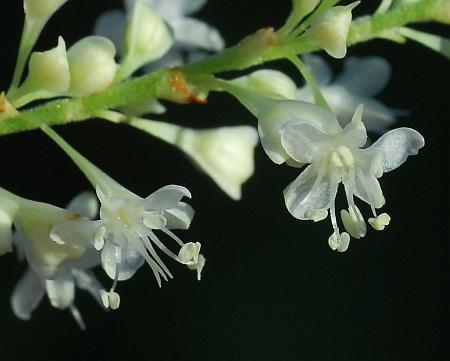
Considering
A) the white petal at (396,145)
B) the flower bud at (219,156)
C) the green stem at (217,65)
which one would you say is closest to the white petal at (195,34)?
the flower bud at (219,156)

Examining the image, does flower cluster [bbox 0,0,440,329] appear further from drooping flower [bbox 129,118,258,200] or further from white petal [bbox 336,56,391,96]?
white petal [bbox 336,56,391,96]

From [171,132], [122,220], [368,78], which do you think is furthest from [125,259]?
[368,78]

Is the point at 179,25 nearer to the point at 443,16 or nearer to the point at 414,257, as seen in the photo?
the point at 443,16

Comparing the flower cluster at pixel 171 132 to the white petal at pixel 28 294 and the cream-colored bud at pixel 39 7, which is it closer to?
the cream-colored bud at pixel 39 7

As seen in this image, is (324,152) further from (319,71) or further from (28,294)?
(28,294)

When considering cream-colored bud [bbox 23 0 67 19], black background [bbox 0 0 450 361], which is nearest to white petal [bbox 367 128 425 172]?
cream-colored bud [bbox 23 0 67 19]

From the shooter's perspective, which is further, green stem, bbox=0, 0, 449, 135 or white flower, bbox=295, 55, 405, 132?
white flower, bbox=295, 55, 405, 132
